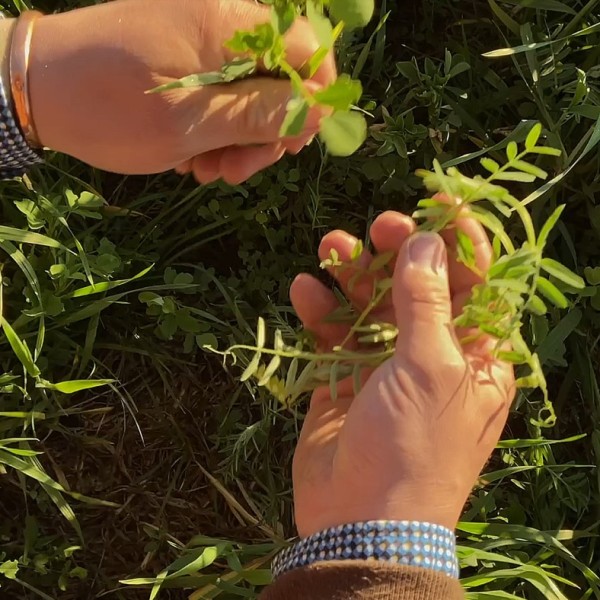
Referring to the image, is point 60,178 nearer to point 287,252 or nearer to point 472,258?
point 287,252

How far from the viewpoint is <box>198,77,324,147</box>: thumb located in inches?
51.5

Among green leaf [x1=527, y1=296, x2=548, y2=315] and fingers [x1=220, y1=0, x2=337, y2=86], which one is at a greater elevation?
fingers [x1=220, y1=0, x2=337, y2=86]

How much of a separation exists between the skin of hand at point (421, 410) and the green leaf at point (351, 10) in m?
0.36

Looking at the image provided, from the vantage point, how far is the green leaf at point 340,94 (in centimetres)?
108

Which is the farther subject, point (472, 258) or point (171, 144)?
point (171, 144)

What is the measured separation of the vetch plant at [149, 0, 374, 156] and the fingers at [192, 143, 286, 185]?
0.29 metres

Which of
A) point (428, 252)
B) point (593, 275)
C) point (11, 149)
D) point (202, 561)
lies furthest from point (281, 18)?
point (202, 561)

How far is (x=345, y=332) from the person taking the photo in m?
1.58

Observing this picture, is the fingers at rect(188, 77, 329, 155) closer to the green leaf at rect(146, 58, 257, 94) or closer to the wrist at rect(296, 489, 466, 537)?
the green leaf at rect(146, 58, 257, 94)

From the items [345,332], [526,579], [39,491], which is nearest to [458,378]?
[345,332]

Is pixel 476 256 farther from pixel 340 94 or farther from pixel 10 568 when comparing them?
pixel 10 568

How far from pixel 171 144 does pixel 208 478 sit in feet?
2.75

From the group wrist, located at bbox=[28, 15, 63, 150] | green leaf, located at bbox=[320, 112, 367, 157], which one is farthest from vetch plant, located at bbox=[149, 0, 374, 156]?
wrist, located at bbox=[28, 15, 63, 150]

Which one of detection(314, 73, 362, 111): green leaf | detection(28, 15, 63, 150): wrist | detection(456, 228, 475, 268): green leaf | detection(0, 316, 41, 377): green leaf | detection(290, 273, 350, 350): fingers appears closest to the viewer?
detection(314, 73, 362, 111): green leaf
